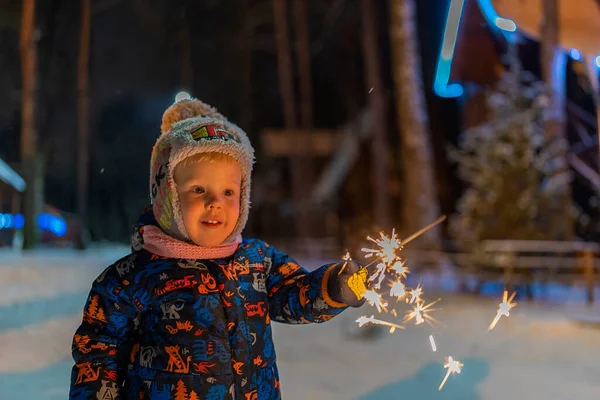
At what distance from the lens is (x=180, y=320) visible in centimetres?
212

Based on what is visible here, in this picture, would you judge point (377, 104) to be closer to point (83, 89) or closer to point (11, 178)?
point (83, 89)

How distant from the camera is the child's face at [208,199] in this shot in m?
2.20

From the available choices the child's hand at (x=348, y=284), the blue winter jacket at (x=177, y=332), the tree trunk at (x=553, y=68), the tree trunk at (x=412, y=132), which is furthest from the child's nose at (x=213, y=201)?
the tree trunk at (x=412, y=132)

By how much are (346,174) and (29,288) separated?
1634cm

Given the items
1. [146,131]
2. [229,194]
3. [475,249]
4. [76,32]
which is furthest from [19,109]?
[229,194]

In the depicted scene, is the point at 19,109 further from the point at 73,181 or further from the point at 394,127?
the point at 394,127

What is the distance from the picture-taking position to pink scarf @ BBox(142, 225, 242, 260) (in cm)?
219

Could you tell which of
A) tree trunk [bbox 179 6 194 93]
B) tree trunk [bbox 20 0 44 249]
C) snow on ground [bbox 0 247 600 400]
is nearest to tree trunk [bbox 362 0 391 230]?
tree trunk [bbox 179 6 194 93]

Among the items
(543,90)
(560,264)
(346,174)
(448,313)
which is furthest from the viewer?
(346,174)

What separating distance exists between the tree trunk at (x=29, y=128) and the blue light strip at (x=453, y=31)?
8.80 metres

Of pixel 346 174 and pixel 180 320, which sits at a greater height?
pixel 346 174

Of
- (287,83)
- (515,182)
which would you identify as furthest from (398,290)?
(287,83)

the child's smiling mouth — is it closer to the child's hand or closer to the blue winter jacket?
the blue winter jacket

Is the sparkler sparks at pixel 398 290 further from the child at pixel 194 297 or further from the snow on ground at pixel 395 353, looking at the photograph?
the snow on ground at pixel 395 353
